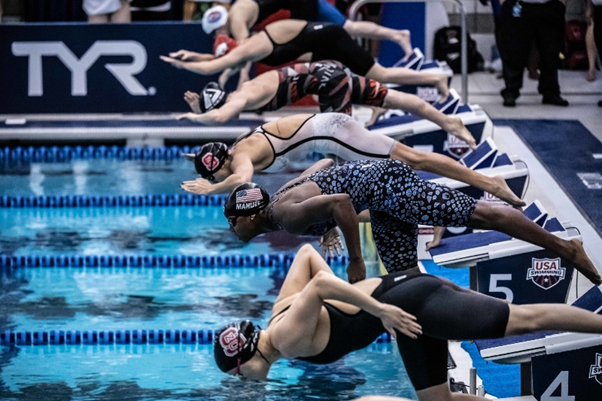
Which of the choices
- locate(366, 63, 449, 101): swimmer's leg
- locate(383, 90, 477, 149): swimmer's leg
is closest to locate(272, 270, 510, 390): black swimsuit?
locate(383, 90, 477, 149): swimmer's leg

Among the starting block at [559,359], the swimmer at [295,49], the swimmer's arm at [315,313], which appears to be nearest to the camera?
the swimmer's arm at [315,313]

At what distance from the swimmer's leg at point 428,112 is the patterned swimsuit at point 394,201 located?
1.80 m

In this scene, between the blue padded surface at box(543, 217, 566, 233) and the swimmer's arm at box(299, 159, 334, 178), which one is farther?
the swimmer's arm at box(299, 159, 334, 178)

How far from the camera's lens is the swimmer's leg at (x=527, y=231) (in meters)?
4.41

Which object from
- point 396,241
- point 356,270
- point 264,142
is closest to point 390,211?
point 396,241

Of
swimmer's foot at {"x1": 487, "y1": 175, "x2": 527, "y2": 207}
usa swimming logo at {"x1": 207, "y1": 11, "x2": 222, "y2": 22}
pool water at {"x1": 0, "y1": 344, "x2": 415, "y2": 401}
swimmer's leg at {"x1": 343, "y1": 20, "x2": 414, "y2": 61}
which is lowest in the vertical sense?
pool water at {"x1": 0, "y1": 344, "x2": 415, "y2": 401}

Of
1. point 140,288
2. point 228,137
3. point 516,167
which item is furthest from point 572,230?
point 228,137

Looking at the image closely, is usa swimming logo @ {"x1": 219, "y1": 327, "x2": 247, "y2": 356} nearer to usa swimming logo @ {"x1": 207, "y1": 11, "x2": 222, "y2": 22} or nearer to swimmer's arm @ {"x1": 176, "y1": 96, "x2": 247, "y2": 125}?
swimmer's arm @ {"x1": 176, "y1": 96, "x2": 247, "y2": 125}

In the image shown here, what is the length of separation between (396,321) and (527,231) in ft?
3.79

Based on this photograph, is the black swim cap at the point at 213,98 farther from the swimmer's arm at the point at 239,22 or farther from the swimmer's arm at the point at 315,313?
the swimmer's arm at the point at 315,313

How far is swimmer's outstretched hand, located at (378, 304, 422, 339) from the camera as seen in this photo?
356cm

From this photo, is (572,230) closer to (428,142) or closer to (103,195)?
(428,142)

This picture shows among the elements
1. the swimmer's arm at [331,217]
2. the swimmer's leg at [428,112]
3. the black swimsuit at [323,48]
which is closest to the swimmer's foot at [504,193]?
the swimmer's leg at [428,112]

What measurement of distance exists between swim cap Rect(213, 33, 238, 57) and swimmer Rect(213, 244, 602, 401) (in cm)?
394
